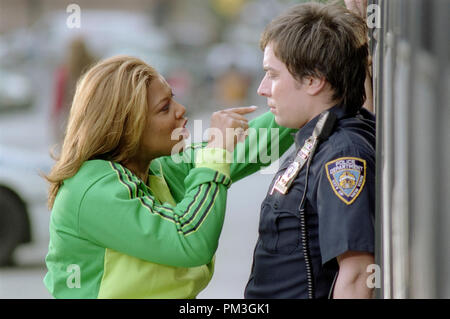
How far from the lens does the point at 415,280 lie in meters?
1.24

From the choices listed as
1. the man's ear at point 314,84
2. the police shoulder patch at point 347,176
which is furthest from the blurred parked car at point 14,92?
the police shoulder patch at point 347,176

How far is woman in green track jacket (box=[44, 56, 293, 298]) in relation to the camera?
2207 millimetres

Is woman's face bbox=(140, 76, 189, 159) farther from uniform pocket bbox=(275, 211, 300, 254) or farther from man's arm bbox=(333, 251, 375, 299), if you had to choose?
man's arm bbox=(333, 251, 375, 299)

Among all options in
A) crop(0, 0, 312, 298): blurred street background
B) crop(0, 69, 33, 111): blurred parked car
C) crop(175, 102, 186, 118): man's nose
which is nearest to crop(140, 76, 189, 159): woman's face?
crop(175, 102, 186, 118): man's nose

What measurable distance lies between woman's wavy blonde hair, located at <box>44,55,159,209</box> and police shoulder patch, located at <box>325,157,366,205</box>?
66cm

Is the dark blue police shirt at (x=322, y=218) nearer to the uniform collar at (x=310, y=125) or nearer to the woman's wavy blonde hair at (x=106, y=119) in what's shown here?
the uniform collar at (x=310, y=125)

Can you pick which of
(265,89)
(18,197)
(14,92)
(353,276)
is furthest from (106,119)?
(14,92)

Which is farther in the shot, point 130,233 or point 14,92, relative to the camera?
point 14,92

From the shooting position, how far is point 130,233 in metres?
2.19

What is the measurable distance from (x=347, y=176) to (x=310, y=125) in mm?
291

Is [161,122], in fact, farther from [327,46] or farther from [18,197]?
[18,197]

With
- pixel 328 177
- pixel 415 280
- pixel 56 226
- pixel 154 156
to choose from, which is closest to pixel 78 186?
pixel 56 226

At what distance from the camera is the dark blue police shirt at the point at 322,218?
6.35ft
